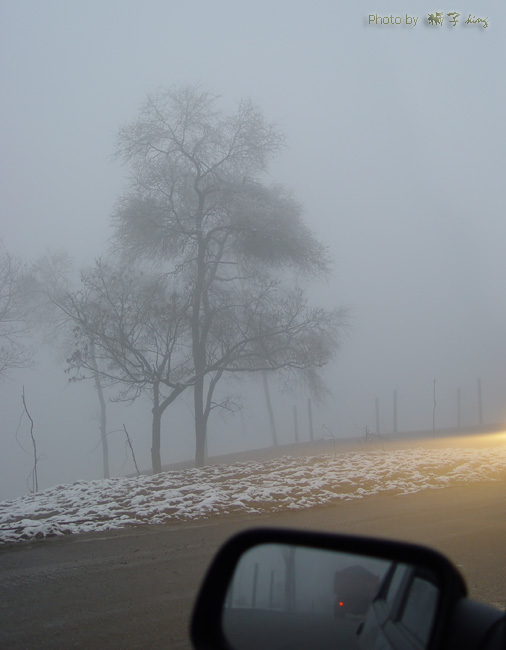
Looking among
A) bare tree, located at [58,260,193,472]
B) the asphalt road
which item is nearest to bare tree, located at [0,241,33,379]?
bare tree, located at [58,260,193,472]

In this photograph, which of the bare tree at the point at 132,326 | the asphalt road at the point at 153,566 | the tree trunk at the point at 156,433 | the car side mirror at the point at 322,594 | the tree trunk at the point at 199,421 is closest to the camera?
the car side mirror at the point at 322,594

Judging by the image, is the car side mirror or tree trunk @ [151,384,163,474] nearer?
the car side mirror

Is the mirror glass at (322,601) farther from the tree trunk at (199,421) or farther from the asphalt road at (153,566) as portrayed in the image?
the tree trunk at (199,421)

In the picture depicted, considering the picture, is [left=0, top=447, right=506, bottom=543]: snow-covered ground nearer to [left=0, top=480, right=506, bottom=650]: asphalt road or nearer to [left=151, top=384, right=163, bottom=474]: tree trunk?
[left=0, top=480, right=506, bottom=650]: asphalt road

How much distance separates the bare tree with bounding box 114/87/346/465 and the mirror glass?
17220 mm

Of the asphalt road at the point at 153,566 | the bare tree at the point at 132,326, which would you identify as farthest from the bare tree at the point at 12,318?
the asphalt road at the point at 153,566

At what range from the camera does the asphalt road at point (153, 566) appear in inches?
216

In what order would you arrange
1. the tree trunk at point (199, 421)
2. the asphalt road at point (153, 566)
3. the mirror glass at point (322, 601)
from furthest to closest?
1. the tree trunk at point (199, 421)
2. the asphalt road at point (153, 566)
3. the mirror glass at point (322, 601)

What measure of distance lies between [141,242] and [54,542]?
41.4ft

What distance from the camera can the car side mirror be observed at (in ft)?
7.29

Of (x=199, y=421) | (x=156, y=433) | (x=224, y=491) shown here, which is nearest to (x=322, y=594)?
(x=224, y=491)

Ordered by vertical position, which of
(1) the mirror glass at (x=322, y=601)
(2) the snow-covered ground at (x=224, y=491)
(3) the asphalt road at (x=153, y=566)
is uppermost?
(1) the mirror glass at (x=322, y=601)

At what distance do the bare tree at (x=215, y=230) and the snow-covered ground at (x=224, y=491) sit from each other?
4.08m

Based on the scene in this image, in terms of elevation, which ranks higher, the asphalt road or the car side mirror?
the car side mirror
